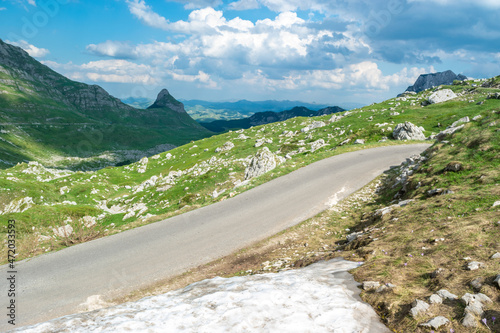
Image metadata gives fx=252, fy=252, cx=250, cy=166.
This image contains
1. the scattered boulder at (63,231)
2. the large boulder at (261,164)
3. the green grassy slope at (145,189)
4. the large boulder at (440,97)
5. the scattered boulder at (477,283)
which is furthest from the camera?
the large boulder at (440,97)

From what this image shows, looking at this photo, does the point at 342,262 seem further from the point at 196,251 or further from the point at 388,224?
the point at 196,251

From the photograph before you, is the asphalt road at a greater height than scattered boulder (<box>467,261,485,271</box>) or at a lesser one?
lesser

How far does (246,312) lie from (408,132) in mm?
52018

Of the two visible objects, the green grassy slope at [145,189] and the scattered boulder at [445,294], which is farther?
the green grassy slope at [145,189]

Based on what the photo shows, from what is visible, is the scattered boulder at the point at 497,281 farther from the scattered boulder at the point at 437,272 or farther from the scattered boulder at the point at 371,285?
the scattered boulder at the point at 371,285

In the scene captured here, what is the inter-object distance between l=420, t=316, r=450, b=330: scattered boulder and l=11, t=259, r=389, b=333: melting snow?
1.07 meters

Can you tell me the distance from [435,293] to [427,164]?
18.6 m

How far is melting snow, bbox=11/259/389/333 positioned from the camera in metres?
7.25

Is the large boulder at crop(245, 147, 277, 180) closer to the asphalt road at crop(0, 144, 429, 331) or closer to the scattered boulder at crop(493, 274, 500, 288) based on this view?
the asphalt road at crop(0, 144, 429, 331)

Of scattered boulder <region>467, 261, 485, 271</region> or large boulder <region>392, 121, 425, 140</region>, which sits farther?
Result: large boulder <region>392, 121, 425, 140</region>

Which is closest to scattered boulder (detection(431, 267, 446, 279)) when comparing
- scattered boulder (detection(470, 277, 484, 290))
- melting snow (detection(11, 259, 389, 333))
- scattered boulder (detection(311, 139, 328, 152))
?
scattered boulder (detection(470, 277, 484, 290))

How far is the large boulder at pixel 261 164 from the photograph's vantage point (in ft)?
126

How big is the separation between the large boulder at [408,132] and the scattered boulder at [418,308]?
48.8 m

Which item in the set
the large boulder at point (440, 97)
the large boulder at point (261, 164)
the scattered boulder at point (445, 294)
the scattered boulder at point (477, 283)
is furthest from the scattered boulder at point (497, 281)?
the large boulder at point (440, 97)
